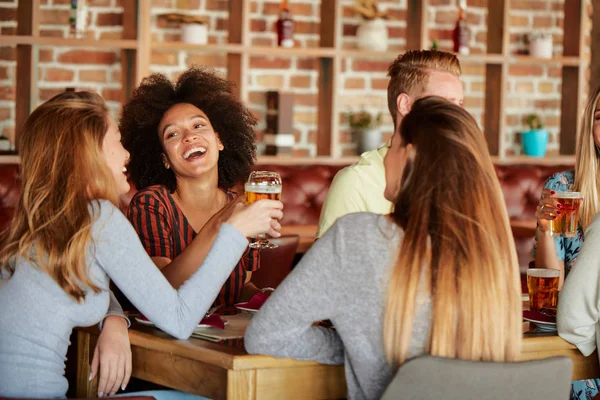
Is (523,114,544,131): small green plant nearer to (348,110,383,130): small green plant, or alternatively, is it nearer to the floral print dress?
(348,110,383,130): small green plant

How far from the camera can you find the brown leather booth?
4406mm

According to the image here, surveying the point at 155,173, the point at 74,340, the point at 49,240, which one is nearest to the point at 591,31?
the point at 155,173

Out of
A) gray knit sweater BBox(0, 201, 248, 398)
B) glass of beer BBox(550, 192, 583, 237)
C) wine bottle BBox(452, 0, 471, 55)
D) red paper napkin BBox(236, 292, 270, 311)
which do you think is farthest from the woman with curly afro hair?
wine bottle BBox(452, 0, 471, 55)

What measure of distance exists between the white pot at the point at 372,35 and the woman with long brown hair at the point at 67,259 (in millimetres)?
3334

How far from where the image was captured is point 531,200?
17.6ft

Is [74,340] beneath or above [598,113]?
beneath

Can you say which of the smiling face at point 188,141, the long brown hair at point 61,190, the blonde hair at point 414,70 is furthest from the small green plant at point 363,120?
the long brown hair at point 61,190

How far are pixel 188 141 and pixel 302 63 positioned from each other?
8.21ft

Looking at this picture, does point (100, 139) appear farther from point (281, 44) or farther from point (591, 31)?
point (591, 31)

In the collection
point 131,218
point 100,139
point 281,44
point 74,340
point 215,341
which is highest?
point 281,44

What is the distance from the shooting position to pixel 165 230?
2.95m

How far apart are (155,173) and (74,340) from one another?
0.67m

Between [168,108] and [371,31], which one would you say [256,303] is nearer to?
[168,108]

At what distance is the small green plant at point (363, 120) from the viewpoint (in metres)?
5.46
